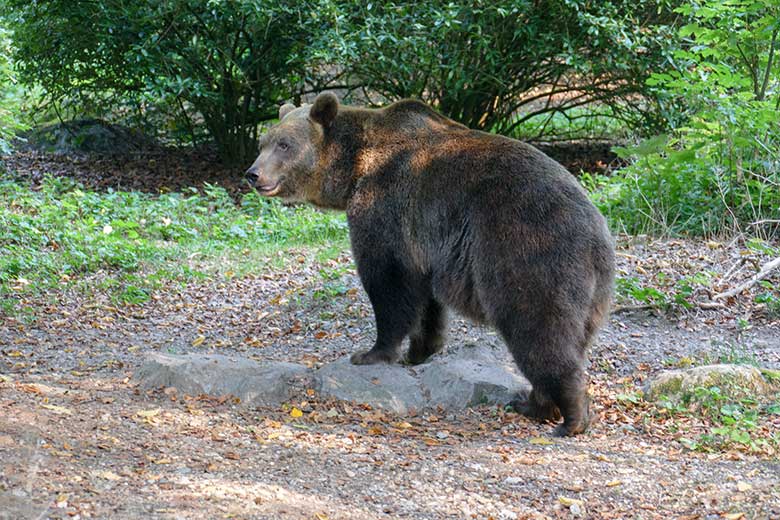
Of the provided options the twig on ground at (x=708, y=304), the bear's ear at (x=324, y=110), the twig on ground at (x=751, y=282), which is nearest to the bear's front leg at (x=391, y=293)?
the bear's ear at (x=324, y=110)

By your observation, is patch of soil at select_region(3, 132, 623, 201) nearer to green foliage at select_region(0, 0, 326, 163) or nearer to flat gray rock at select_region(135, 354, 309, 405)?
green foliage at select_region(0, 0, 326, 163)

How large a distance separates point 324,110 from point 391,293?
5.16 feet

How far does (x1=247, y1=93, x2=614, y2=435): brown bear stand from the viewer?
6062 mm

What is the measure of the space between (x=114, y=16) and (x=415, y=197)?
9.36m

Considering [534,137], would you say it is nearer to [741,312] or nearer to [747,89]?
[747,89]

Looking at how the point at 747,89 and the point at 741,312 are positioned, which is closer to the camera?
the point at 741,312

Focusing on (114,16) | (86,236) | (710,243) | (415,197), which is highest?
(114,16)

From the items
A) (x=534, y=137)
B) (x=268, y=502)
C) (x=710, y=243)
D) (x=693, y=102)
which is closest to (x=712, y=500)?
(x=268, y=502)

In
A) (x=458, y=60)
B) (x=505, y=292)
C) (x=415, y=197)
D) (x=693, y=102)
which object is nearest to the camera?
(x=505, y=292)

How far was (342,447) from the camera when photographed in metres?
5.80

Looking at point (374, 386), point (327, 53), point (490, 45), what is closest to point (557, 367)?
point (374, 386)

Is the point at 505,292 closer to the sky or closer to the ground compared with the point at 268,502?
closer to the sky

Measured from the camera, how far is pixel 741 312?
8.59m

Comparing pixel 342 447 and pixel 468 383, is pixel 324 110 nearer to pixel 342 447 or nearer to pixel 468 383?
pixel 468 383
